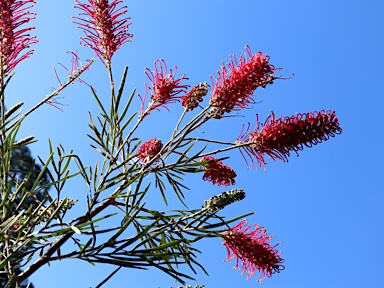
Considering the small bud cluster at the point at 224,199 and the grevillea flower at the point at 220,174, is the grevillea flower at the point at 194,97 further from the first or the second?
the small bud cluster at the point at 224,199

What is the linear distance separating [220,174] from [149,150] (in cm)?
35

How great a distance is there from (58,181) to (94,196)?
Answer: 4.7 inches

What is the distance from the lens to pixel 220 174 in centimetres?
219

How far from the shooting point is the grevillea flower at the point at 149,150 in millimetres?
1968

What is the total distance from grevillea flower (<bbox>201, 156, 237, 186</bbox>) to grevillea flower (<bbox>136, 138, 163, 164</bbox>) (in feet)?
0.84

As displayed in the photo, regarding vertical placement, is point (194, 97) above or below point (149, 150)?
above

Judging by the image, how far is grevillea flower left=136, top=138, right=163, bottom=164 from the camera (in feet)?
6.46

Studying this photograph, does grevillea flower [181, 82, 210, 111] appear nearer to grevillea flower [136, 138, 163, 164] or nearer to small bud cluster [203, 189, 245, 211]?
grevillea flower [136, 138, 163, 164]

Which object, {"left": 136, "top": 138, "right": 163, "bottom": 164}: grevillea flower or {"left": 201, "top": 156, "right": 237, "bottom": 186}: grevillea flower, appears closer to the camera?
{"left": 136, "top": 138, "right": 163, "bottom": 164}: grevillea flower

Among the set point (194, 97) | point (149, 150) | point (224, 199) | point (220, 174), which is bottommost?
point (224, 199)

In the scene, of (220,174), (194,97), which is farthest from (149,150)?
(220,174)

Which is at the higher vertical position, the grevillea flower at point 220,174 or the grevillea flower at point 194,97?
the grevillea flower at point 194,97

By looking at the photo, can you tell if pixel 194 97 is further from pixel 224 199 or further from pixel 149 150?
pixel 224 199

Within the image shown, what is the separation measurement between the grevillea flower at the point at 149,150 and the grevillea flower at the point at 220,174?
0.26m
